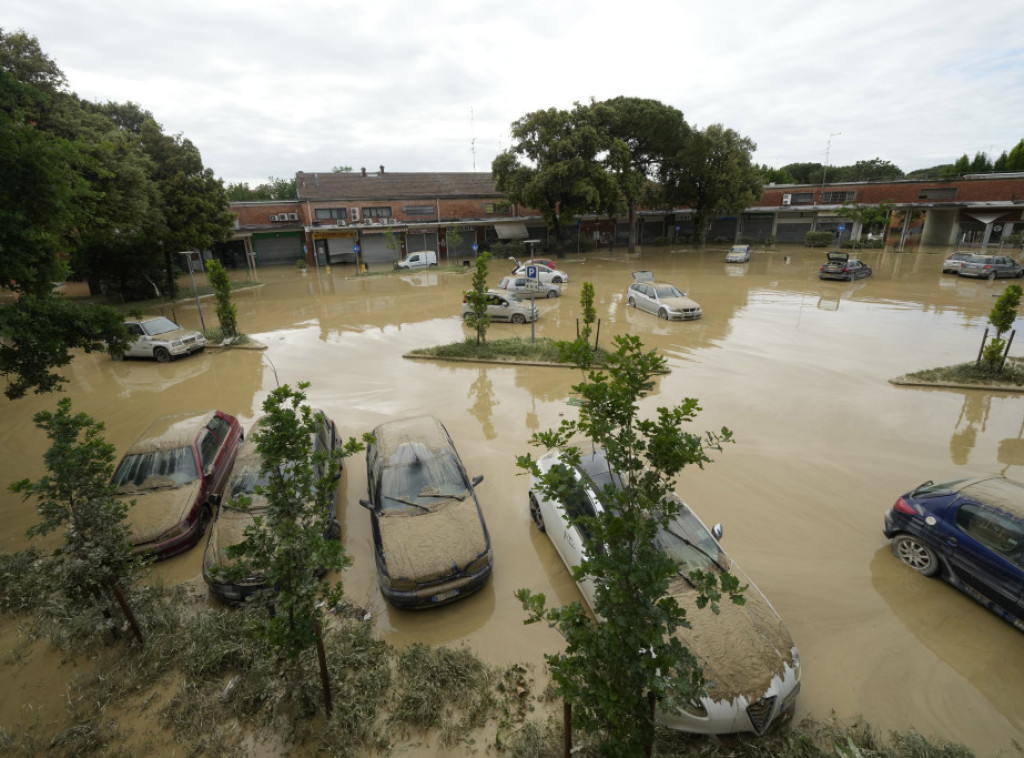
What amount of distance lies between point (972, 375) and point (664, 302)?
31.9 ft

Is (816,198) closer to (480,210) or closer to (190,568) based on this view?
(480,210)

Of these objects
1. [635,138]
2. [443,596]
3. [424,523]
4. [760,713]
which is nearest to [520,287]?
[424,523]

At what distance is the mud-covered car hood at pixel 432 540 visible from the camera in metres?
6.05

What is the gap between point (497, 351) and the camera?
16.0m

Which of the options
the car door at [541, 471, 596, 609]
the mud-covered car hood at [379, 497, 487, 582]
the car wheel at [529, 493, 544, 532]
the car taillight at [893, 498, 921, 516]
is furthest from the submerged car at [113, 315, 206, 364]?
the car taillight at [893, 498, 921, 516]

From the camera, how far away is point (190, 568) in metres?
7.10

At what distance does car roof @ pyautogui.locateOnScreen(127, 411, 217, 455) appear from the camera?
27.2ft

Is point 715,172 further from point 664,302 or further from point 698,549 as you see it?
point 698,549

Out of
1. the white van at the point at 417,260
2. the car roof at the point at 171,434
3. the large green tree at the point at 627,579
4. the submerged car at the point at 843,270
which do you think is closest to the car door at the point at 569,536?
the large green tree at the point at 627,579

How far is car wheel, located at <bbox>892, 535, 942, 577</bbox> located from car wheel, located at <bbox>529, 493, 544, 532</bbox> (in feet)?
16.0

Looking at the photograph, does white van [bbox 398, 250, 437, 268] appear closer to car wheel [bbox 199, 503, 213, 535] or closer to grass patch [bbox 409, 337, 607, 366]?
grass patch [bbox 409, 337, 607, 366]

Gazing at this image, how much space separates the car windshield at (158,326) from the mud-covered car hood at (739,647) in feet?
60.9

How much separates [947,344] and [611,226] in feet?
116

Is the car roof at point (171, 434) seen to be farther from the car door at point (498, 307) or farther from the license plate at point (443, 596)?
the car door at point (498, 307)
